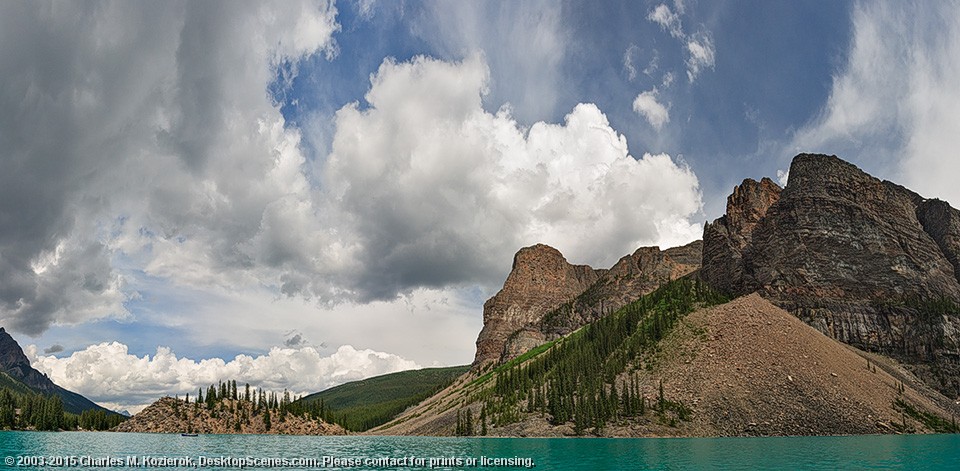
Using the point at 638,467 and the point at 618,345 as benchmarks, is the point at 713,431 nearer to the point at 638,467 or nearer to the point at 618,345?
the point at 618,345

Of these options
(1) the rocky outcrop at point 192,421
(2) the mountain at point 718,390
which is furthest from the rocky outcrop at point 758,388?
(1) the rocky outcrop at point 192,421

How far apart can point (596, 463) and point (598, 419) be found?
79.8m

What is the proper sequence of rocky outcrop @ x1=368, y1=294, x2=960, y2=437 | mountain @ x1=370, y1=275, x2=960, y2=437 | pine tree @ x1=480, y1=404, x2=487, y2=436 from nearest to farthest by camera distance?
rocky outcrop @ x1=368, y1=294, x2=960, y2=437 < mountain @ x1=370, y1=275, x2=960, y2=437 < pine tree @ x1=480, y1=404, x2=487, y2=436

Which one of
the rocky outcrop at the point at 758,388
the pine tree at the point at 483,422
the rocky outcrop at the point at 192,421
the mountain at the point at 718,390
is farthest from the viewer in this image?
the rocky outcrop at the point at 192,421

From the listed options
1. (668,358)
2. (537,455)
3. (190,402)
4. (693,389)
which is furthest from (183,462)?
(190,402)

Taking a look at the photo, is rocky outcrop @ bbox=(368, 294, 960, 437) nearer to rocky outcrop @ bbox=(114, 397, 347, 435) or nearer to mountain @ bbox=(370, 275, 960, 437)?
mountain @ bbox=(370, 275, 960, 437)

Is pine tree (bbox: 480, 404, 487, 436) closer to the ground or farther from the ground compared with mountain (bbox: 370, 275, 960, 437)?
closer to the ground

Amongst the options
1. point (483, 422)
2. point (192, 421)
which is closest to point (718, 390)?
point (483, 422)

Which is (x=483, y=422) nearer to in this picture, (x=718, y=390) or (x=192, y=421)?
(x=718, y=390)

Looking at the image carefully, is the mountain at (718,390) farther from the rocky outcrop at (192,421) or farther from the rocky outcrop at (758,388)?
the rocky outcrop at (192,421)

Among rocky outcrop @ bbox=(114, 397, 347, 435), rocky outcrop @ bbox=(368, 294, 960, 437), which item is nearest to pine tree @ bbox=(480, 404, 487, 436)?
rocky outcrop @ bbox=(368, 294, 960, 437)

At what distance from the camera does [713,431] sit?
135 m

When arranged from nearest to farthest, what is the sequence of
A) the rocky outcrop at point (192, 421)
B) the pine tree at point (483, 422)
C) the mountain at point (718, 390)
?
the mountain at point (718, 390), the pine tree at point (483, 422), the rocky outcrop at point (192, 421)

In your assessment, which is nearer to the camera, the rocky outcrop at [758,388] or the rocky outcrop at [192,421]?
the rocky outcrop at [758,388]
